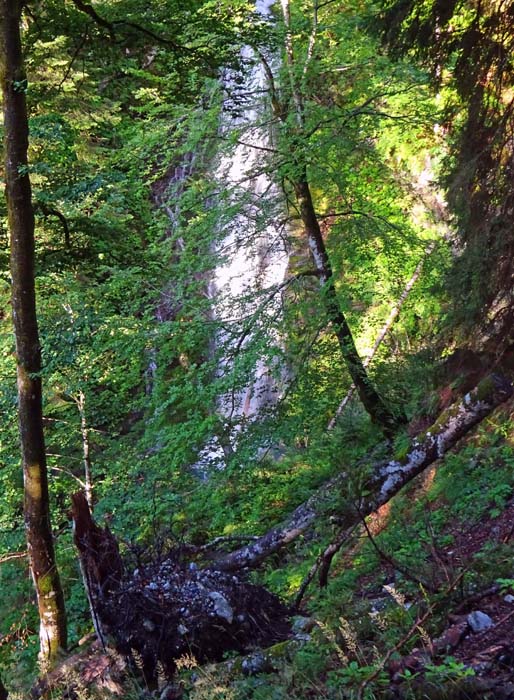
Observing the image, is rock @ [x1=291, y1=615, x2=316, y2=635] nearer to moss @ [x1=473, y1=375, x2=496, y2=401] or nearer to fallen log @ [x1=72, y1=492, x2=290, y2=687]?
fallen log @ [x1=72, y1=492, x2=290, y2=687]

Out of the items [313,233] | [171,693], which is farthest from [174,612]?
[313,233]

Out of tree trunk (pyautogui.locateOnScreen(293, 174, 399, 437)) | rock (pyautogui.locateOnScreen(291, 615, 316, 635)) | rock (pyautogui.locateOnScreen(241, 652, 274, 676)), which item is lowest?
rock (pyautogui.locateOnScreen(241, 652, 274, 676))

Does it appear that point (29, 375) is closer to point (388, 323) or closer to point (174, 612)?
point (174, 612)

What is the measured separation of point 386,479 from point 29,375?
12.1 ft

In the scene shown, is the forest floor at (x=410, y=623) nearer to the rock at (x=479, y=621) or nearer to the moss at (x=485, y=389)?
the rock at (x=479, y=621)

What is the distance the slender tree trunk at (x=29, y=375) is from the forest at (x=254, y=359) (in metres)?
0.02

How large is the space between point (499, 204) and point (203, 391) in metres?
4.04

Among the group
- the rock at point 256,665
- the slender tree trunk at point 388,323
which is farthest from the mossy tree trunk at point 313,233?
the rock at point 256,665

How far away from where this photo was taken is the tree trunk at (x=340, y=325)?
7.39 meters

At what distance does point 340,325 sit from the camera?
7352 millimetres

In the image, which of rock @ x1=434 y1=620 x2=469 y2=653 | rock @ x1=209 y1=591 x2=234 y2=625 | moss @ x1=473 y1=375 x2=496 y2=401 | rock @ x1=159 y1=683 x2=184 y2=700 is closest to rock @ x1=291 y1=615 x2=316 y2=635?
rock @ x1=209 y1=591 x2=234 y2=625

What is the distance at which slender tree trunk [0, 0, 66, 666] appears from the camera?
19.6 ft

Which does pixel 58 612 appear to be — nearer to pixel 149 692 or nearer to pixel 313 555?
pixel 149 692

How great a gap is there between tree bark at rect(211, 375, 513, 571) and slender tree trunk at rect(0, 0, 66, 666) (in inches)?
75.2
